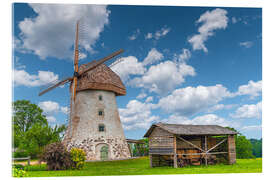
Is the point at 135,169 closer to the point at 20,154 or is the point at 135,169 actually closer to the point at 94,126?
the point at 94,126

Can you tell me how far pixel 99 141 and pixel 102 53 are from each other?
614cm

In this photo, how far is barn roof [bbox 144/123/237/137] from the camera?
1509cm

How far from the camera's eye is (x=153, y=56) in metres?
17.8

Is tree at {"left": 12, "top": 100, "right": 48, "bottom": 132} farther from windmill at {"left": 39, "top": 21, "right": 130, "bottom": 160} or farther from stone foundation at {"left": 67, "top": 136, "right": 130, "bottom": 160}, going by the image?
stone foundation at {"left": 67, "top": 136, "right": 130, "bottom": 160}

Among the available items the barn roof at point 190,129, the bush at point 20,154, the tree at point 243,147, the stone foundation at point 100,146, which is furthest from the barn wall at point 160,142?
the tree at point 243,147

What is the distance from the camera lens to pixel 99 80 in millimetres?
19984

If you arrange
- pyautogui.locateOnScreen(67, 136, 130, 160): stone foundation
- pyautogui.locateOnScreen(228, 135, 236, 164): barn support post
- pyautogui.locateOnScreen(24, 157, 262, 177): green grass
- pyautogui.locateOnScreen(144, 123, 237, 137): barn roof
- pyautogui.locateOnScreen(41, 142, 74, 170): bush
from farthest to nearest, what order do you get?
pyautogui.locateOnScreen(67, 136, 130, 160): stone foundation < pyautogui.locateOnScreen(228, 135, 236, 164): barn support post < pyautogui.locateOnScreen(144, 123, 237, 137): barn roof < pyautogui.locateOnScreen(41, 142, 74, 170): bush < pyautogui.locateOnScreen(24, 157, 262, 177): green grass

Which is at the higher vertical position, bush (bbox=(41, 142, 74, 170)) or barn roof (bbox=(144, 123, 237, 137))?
barn roof (bbox=(144, 123, 237, 137))

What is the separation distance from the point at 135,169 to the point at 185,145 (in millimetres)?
3713

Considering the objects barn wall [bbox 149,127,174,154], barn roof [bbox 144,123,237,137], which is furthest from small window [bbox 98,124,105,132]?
barn wall [bbox 149,127,174,154]

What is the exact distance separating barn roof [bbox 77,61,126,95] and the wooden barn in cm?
554

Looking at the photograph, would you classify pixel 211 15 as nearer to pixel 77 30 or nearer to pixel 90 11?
pixel 90 11
